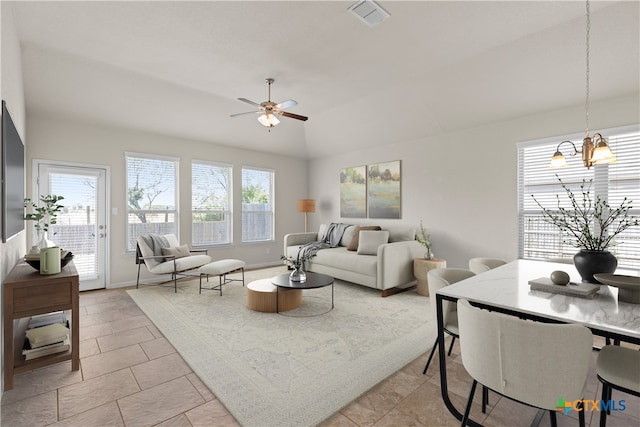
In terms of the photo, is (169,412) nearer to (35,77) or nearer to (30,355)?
(30,355)

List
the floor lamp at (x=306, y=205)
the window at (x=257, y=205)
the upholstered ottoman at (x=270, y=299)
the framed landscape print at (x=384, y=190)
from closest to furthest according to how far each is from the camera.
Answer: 1. the upholstered ottoman at (x=270, y=299)
2. the framed landscape print at (x=384, y=190)
3. the window at (x=257, y=205)
4. the floor lamp at (x=306, y=205)

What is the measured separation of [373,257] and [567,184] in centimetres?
273

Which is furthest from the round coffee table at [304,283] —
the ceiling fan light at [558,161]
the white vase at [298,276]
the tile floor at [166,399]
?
the ceiling fan light at [558,161]

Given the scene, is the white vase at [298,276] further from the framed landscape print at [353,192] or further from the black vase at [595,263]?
the framed landscape print at [353,192]

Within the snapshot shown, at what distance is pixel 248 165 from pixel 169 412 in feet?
17.1

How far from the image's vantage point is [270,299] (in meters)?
3.64

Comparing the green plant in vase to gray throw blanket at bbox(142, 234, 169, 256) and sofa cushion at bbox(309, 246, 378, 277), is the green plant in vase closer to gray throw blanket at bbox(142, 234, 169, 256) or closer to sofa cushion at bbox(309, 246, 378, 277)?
gray throw blanket at bbox(142, 234, 169, 256)

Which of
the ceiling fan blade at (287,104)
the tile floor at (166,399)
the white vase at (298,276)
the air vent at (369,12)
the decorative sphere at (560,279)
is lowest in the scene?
the tile floor at (166,399)

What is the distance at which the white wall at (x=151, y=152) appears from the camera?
446 centimetres

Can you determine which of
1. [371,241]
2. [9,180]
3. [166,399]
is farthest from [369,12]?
[166,399]

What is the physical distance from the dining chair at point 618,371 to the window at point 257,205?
587 cm

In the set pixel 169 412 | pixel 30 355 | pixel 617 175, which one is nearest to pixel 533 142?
pixel 617 175

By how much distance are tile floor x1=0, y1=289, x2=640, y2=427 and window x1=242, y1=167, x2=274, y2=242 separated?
405 cm

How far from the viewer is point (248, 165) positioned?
655 cm
